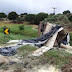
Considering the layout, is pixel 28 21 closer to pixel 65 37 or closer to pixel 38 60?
pixel 65 37

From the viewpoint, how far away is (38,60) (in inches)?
223

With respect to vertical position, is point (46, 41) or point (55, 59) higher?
point (46, 41)

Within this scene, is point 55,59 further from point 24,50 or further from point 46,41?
point 46,41

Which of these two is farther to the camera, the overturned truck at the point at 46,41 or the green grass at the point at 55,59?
the overturned truck at the point at 46,41

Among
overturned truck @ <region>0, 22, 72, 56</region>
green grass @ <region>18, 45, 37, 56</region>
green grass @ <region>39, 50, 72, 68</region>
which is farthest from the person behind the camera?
overturned truck @ <region>0, 22, 72, 56</region>

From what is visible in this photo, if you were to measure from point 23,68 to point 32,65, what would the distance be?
47 cm

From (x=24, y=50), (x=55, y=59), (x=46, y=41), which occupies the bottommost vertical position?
(x=55, y=59)

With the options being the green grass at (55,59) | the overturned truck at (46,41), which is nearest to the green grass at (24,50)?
the overturned truck at (46,41)

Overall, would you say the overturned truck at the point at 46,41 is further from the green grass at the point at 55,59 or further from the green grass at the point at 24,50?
the green grass at the point at 55,59

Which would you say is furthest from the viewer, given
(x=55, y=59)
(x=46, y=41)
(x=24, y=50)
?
(x=46, y=41)

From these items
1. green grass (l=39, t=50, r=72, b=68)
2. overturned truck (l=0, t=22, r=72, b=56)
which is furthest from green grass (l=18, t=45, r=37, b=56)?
green grass (l=39, t=50, r=72, b=68)

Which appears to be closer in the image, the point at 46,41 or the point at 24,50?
the point at 24,50

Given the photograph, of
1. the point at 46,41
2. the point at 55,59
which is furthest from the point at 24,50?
the point at 46,41

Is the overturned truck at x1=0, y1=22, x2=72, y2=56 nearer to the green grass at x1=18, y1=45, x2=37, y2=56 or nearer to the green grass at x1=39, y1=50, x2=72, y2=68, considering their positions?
the green grass at x1=18, y1=45, x2=37, y2=56
